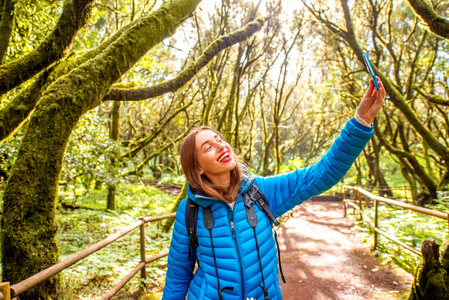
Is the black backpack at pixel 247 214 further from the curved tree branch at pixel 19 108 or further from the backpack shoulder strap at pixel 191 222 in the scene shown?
the curved tree branch at pixel 19 108

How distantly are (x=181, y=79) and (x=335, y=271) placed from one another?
410cm

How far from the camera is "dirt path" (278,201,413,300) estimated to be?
3.99 meters

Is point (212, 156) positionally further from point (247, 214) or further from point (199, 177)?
point (247, 214)

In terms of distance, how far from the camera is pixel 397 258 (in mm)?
4828

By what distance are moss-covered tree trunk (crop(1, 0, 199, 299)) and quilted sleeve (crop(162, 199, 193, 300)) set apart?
1.22m

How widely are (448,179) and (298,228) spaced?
14.4ft

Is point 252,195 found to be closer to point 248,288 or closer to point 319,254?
point 248,288

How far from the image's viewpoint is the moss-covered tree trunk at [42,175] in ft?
7.41

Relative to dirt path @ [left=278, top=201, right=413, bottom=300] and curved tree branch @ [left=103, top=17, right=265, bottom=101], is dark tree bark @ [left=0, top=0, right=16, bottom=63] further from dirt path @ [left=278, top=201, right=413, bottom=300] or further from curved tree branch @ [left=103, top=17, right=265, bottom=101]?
dirt path @ [left=278, top=201, right=413, bottom=300]

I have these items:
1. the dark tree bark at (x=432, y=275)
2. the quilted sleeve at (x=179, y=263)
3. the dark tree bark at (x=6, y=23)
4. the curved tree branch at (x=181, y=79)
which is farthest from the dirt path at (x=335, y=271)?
the dark tree bark at (x=6, y=23)

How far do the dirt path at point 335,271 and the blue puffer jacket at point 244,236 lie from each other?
9.14ft

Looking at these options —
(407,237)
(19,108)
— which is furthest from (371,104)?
(407,237)

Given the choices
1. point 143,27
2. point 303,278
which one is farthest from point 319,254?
point 143,27

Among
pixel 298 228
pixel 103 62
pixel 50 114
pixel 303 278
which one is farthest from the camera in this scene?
pixel 298 228
